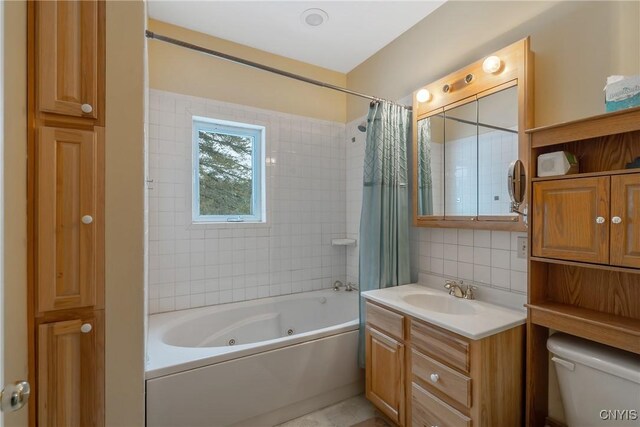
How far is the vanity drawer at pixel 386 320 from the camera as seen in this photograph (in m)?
1.73

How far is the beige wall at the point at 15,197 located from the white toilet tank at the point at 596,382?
197cm

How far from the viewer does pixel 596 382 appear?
1184mm

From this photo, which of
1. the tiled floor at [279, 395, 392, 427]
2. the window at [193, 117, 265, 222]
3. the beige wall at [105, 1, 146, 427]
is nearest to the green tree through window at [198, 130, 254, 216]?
the window at [193, 117, 265, 222]

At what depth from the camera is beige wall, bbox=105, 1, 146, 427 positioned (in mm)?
1242

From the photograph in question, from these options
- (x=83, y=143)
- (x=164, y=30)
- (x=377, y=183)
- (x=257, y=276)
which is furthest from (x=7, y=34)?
(x=257, y=276)

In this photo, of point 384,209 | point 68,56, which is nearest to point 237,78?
point 68,56

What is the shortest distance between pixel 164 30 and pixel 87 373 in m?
2.38

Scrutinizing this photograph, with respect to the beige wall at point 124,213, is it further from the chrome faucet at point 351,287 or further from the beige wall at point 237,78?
the chrome faucet at point 351,287

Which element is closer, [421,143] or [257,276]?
[421,143]

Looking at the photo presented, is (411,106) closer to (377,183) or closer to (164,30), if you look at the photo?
(377,183)

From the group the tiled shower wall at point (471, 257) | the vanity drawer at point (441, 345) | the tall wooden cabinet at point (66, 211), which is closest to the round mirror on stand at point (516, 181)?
the tiled shower wall at point (471, 257)

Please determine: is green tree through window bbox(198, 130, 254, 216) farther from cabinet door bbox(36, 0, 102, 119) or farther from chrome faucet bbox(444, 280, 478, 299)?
chrome faucet bbox(444, 280, 478, 299)

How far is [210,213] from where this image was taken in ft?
8.50

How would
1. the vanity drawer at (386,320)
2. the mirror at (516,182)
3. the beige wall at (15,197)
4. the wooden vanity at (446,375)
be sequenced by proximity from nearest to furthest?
the beige wall at (15,197)
the wooden vanity at (446,375)
the mirror at (516,182)
the vanity drawer at (386,320)
